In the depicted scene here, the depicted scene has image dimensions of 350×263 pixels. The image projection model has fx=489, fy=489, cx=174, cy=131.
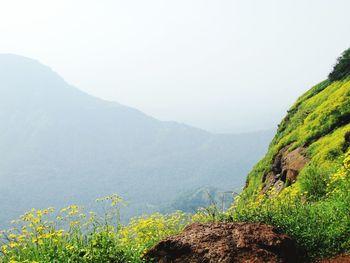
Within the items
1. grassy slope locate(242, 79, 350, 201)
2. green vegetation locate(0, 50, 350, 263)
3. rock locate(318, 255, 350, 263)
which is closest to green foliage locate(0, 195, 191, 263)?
green vegetation locate(0, 50, 350, 263)

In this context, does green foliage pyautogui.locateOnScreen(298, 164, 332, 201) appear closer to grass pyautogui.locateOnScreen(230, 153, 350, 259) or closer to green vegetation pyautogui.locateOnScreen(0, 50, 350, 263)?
green vegetation pyautogui.locateOnScreen(0, 50, 350, 263)

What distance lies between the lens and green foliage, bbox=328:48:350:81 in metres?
30.8

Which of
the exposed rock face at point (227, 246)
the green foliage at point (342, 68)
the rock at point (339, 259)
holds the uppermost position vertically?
the green foliage at point (342, 68)

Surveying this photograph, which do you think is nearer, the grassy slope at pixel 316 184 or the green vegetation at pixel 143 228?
the green vegetation at pixel 143 228

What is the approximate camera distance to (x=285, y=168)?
24.6 metres

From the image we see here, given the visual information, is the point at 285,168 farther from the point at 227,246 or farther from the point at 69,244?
the point at 69,244

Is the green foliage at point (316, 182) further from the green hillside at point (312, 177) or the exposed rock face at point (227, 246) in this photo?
the exposed rock face at point (227, 246)

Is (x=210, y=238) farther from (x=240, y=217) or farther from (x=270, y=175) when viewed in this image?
(x=270, y=175)

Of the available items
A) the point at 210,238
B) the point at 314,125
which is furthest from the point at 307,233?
the point at 314,125

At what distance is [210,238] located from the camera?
33.3ft

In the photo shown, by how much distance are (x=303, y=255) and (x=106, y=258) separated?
4.17 meters

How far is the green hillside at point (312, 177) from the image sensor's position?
11008 mm

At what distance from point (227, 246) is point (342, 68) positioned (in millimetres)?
24610

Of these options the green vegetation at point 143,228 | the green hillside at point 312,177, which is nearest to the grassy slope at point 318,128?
the green hillside at point 312,177
